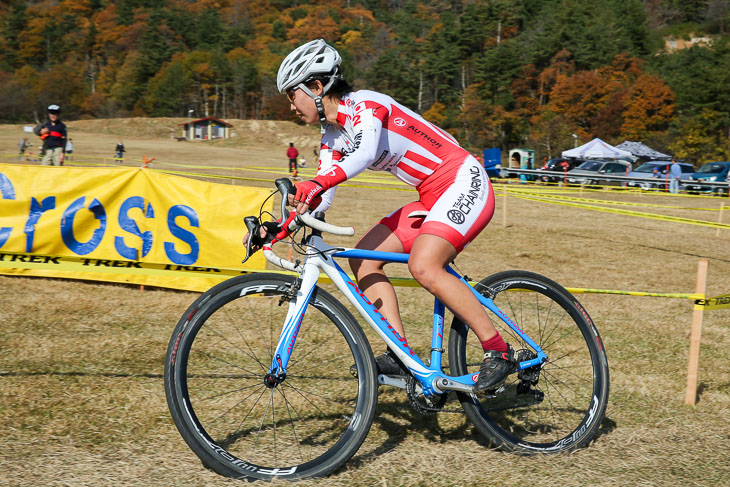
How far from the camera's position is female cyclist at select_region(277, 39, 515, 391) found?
141 inches

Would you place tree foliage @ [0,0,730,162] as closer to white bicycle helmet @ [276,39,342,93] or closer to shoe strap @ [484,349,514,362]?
shoe strap @ [484,349,514,362]

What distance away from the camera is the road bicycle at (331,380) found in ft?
11.0

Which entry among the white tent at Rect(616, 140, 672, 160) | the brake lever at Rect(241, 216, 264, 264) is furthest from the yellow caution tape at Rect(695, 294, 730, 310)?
the white tent at Rect(616, 140, 672, 160)

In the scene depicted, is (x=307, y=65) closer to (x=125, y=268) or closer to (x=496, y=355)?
(x=496, y=355)

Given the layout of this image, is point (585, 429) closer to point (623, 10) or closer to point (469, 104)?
point (469, 104)

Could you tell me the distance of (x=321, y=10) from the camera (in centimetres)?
18650

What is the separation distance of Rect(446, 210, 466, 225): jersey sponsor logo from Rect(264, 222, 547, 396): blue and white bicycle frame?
0.99 feet

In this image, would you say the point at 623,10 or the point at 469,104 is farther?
the point at 623,10

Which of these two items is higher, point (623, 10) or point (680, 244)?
point (623, 10)

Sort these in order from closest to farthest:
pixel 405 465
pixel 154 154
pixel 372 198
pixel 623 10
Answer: pixel 405 465 < pixel 372 198 < pixel 154 154 < pixel 623 10

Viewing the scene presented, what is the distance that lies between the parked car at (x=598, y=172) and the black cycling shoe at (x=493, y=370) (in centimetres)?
3283

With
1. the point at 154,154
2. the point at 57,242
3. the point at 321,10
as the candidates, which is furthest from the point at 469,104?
the point at 321,10

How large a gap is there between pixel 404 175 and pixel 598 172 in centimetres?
3553

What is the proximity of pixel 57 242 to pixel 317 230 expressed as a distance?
6.57 metres
